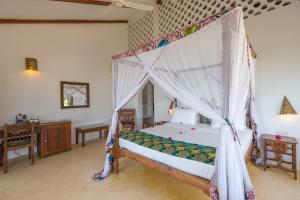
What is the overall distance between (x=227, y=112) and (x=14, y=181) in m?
3.24

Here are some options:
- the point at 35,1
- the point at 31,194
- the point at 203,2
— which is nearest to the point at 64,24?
the point at 35,1

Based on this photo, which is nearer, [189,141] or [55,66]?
[189,141]

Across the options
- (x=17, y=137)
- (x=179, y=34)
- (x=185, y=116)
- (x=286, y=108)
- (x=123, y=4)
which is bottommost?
(x=17, y=137)

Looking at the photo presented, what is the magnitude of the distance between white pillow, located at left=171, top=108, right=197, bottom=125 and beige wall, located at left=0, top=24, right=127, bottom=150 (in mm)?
2456

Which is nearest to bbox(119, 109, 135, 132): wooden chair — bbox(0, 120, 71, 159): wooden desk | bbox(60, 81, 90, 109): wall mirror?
bbox(60, 81, 90, 109): wall mirror

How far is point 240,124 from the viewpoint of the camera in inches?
121

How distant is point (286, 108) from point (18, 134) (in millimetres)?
4740

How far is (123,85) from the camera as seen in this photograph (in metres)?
2.84

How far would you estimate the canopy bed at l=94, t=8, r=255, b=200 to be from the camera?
1.57 metres

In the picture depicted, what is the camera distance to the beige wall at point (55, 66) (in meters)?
3.56

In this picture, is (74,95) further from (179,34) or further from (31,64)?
(179,34)

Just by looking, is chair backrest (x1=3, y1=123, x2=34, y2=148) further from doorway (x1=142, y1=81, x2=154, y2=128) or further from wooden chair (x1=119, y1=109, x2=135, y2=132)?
doorway (x1=142, y1=81, x2=154, y2=128)

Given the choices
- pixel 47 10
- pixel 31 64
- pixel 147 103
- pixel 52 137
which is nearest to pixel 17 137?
pixel 52 137

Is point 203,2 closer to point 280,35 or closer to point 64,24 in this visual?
point 280,35
